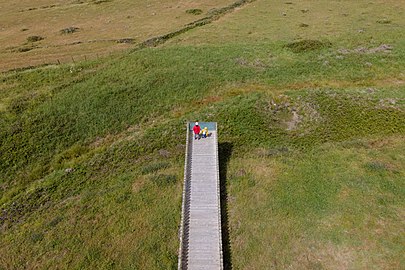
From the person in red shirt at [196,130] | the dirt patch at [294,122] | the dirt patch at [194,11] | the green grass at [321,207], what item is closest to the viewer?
the green grass at [321,207]

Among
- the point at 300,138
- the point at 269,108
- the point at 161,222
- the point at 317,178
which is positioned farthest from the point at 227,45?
the point at 161,222

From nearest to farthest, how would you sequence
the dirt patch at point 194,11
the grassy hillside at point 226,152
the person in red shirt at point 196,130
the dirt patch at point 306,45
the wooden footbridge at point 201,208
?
1. the wooden footbridge at point 201,208
2. the grassy hillside at point 226,152
3. the person in red shirt at point 196,130
4. the dirt patch at point 306,45
5. the dirt patch at point 194,11

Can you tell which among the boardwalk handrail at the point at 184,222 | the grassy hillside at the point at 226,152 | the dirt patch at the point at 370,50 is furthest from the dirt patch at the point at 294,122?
the dirt patch at the point at 370,50

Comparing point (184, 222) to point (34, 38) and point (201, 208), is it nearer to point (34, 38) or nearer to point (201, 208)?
point (201, 208)

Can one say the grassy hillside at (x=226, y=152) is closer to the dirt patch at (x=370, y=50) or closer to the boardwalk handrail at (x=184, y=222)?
the dirt patch at (x=370, y=50)

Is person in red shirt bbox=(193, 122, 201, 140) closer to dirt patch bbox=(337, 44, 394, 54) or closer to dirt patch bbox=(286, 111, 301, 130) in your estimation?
dirt patch bbox=(286, 111, 301, 130)

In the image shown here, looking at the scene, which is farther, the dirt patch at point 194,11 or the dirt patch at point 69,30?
the dirt patch at point 194,11

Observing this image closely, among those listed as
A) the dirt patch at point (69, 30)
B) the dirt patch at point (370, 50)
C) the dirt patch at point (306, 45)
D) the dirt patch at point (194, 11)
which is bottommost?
the dirt patch at point (370, 50)
